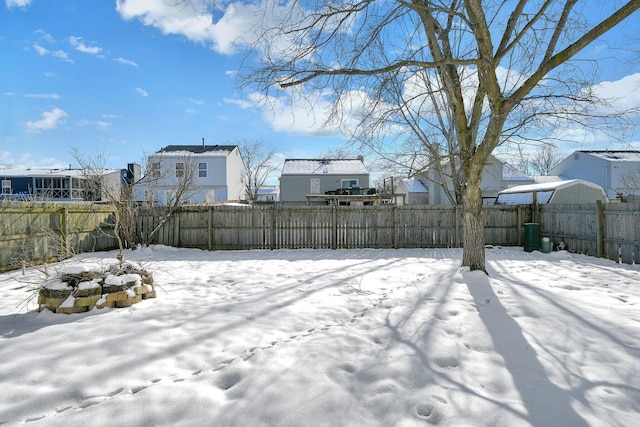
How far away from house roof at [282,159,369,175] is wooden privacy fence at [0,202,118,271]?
16.7 m

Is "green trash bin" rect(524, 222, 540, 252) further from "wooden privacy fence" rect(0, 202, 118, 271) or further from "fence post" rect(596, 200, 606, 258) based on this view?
"wooden privacy fence" rect(0, 202, 118, 271)

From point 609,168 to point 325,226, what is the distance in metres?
28.2

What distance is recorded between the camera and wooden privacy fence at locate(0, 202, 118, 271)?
6734 millimetres

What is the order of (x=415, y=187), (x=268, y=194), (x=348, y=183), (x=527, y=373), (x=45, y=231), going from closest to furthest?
(x=527, y=373), (x=45, y=231), (x=348, y=183), (x=415, y=187), (x=268, y=194)

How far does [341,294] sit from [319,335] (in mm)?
1591

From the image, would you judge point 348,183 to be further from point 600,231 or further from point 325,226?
point 600,231

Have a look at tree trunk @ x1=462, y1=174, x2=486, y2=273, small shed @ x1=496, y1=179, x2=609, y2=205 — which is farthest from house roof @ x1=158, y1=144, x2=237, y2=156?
tree trunk @ x1=462, y1=174, x2=486, y2=273

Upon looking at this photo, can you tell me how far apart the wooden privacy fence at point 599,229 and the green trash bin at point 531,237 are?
0.52 m

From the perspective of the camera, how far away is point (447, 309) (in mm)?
3998

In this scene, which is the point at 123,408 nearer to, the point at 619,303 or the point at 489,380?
the point at 489,380

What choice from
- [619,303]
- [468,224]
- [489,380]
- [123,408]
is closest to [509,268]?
[468,224]

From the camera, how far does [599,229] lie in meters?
8.19

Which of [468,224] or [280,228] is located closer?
[468,224]

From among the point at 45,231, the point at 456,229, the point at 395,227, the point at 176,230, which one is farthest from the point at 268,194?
the point at 45,231
